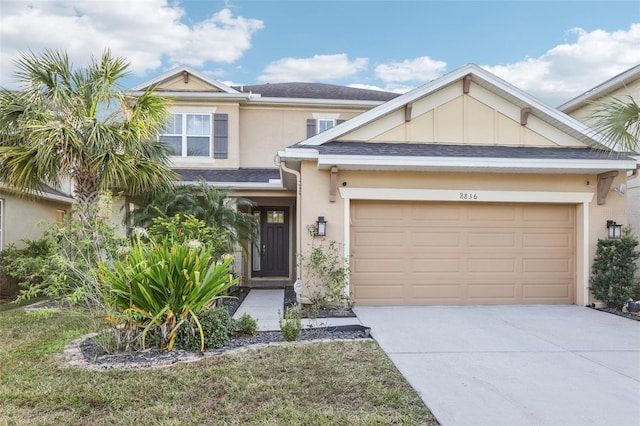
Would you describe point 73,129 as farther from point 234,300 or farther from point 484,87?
point 484,87

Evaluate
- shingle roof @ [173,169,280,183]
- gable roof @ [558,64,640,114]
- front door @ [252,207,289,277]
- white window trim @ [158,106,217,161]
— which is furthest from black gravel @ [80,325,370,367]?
gable roof @ [558,64,640,114]

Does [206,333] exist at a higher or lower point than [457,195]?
lower

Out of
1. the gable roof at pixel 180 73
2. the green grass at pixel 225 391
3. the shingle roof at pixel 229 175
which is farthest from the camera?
the gable roof at pixel 180 73

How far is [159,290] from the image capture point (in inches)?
206

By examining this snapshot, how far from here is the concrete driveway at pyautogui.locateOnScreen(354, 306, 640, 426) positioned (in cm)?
369

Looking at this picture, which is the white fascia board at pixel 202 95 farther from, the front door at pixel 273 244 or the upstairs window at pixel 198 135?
the front door at pixel 273 244

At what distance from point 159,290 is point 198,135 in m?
8.79

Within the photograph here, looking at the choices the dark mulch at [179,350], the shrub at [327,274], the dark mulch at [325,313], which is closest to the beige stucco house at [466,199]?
the shrub at [327,274]

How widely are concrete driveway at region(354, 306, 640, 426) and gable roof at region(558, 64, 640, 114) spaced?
7.24 metres

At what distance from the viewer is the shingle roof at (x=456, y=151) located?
8.22 meters

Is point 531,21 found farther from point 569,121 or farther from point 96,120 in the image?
point 96,120

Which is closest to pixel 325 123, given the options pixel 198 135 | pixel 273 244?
pixel 198 135

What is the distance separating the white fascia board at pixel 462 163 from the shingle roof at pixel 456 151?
0.14 m

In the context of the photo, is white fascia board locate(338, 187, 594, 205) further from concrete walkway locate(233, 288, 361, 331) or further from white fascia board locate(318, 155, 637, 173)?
concrete walkway locate(233, 288, 361, 331)
